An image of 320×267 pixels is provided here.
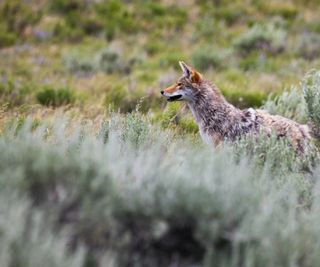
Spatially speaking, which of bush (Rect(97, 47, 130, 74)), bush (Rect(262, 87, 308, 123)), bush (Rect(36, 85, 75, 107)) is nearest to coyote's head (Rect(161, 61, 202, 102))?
bush (Rect(262, 87, 308, 123))

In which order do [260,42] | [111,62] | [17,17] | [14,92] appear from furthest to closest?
1. [17,17]
2. [260,42]
3. [111,62]
4. [14,92]

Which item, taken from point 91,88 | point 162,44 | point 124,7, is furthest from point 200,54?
point 124,7

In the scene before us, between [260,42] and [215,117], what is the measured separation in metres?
8.73

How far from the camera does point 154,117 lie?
8258 millimetres

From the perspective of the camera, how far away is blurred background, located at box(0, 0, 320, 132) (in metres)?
10.8

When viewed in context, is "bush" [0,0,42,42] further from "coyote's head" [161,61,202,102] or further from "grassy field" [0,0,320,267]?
"coyote's head" [161,61,202,102]

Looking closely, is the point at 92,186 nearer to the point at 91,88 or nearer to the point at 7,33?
the point at 91,88

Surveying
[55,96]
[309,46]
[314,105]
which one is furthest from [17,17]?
[314,105]

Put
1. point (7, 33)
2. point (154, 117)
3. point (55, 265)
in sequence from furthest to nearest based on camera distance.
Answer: point (7, 33), point (154, 117), point (55, 265)

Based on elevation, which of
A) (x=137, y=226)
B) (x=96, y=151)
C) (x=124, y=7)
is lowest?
(x=137, y=226)

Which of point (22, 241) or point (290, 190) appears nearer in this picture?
point (22, 241)

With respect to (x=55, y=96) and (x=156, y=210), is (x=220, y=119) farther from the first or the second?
(x=55, y=96)

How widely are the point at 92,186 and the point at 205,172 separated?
2.31 feet

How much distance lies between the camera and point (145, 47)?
15094mm
